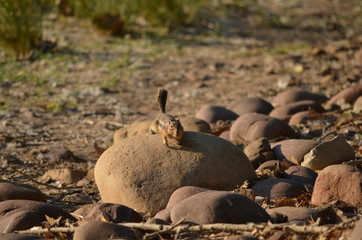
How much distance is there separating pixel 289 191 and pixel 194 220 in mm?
826

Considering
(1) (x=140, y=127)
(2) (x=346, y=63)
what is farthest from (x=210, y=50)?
(1) (x=140, y=127)

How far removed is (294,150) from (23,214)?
6.13 feet

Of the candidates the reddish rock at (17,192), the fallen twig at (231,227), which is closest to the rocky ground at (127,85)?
the reddish rock at (17,192)

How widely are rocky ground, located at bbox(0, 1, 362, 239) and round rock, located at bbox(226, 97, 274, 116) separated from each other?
542 mm

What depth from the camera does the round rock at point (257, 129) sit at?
475 cm

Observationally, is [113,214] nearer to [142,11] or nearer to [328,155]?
[328,155]

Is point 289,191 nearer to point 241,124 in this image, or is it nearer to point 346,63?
point 241,124

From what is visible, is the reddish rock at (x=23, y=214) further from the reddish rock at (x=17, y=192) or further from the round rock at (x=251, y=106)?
the round rock at (x=251, y=106)

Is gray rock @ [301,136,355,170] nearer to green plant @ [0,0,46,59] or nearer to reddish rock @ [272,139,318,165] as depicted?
reddish rock @ [272,139,318,165]

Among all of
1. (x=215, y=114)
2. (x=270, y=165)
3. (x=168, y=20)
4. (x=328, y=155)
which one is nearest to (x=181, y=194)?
(x=270, y=165)

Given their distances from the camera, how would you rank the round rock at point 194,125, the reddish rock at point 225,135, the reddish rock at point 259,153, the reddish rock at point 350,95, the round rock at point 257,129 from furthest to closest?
the reddish rock at point 350,95
the reddish rock at point 225,135
the round rock at point 194,125
the round rock at point 257,129
the reddish rock at point 259,153

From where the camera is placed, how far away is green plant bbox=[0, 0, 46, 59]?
8.04 meters

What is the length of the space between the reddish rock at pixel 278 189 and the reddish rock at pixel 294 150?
22.2 inches

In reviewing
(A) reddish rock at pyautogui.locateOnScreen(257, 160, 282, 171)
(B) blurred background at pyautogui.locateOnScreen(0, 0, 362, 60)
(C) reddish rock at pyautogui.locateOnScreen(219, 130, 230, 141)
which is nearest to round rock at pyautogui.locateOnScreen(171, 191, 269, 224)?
(A) reddish rock at pyautogui.locateOnScreen(257, 160, 282, 171)
